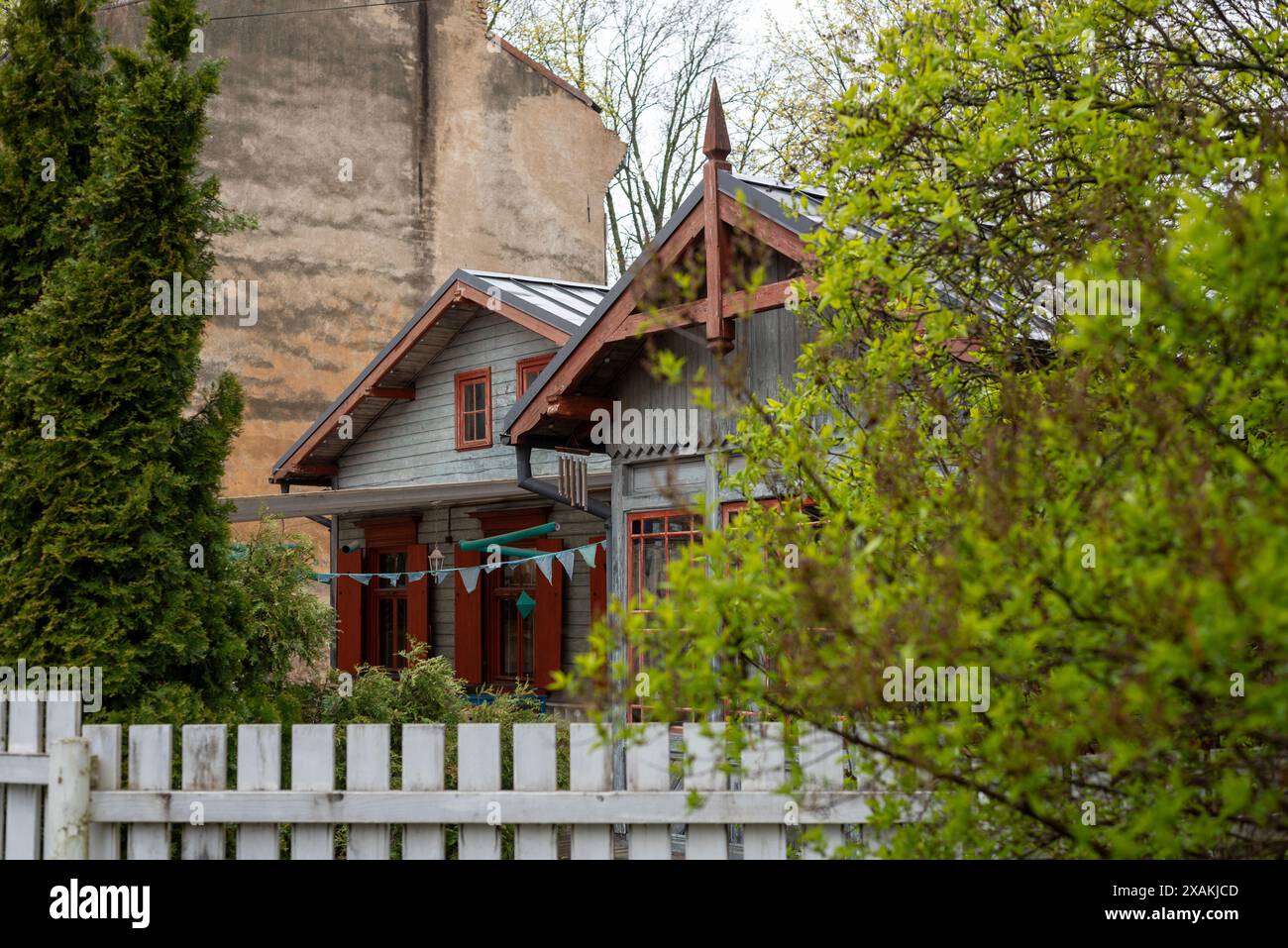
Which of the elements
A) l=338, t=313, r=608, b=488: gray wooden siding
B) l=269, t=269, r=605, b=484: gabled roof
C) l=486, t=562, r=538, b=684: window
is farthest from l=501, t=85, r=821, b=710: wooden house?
l=486, t=562, r=538, b=684: window

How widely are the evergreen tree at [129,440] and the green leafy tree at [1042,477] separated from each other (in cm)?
413

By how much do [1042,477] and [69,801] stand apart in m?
3.99

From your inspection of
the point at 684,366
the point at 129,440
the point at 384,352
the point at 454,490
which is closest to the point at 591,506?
the point at 684,366

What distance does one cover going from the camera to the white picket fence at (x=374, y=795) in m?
4.39

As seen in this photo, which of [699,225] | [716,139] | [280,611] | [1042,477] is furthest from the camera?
[280,611]

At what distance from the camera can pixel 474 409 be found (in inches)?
668

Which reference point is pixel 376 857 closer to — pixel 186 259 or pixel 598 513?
pixel 186 259

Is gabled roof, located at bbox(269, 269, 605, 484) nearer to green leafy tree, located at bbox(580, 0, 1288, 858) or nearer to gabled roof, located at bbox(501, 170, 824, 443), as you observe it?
gabled roof, located at bbox(501, 170, 824, 443)

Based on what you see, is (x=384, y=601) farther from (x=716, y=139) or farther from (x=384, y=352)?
(x=716, y=139)

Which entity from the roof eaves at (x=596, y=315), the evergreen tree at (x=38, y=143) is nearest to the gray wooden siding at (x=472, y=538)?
the roof eaves at (x=596, y=315)

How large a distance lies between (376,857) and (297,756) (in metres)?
0.48

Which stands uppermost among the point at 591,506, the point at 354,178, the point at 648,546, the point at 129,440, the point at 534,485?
the point at 354,178

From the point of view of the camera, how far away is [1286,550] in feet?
6.25

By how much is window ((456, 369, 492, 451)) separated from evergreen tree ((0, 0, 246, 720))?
9212 mm
